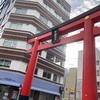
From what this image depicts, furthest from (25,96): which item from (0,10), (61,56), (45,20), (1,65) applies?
(0,10)

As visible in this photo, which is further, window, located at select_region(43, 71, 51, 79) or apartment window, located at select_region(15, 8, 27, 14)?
apartment window, located at select_region(15, 8, 27, 14)

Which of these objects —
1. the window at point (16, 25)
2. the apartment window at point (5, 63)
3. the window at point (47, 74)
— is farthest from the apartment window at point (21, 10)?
the window at point (47, 74)

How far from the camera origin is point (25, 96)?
9.27m

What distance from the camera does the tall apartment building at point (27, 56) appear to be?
11827 mm

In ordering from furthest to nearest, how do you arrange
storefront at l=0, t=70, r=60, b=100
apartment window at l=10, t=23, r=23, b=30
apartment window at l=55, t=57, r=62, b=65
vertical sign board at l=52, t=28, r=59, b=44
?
1. apartment window at l=55, t=57, r=62, b=65
2. apartment window at l=10, t=23, r=23, b=30
3. storefront at l=0, t=70, r=60, b=100
4. vertical sign board at l=52, t=28, r=59, b=44

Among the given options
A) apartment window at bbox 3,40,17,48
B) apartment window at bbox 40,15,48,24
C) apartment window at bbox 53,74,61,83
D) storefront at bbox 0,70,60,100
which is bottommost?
storefront at bbox 0,70,60,100

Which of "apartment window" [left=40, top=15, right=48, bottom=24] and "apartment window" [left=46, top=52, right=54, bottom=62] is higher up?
"apartment window" [left=40, top=15, right=48, bottom=24]

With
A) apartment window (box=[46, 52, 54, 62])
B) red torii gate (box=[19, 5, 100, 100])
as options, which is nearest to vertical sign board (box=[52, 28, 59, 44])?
red torii gate (box=[19, 5, 100, 100])

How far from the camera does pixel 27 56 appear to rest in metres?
13.1

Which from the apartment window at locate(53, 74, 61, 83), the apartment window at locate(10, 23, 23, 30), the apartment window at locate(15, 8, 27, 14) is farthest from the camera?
the apartment window at locate(53, 74, 61, 83)

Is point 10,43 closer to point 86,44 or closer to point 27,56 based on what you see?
point 27,56

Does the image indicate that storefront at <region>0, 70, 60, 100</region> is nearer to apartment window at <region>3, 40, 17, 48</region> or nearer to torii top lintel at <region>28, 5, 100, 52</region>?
apartment window at <region>3, 40, 17, 48</region>

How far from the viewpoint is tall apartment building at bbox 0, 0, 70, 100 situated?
38.8ft

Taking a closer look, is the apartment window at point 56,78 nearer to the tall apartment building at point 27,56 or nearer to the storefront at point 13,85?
the tall apartment building at point 27,56
